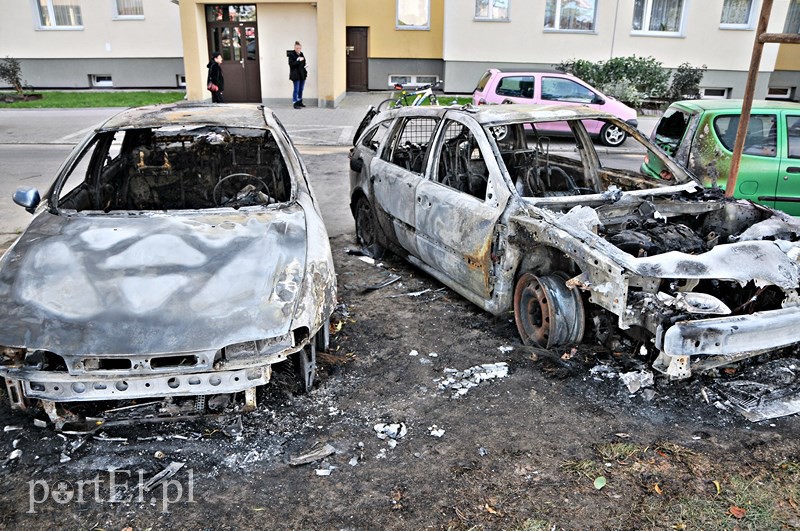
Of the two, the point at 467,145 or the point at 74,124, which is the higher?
the point at 467,145

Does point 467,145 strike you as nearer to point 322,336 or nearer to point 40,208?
point 322,336

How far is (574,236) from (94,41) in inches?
892

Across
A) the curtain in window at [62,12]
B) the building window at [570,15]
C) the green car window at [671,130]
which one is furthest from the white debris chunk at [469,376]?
the curtain in window at [62,12]

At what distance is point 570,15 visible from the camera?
20.1 metres

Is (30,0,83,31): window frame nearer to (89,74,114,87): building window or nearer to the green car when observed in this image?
(89,74,114,87): building window

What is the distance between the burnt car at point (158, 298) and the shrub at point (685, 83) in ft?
56.6

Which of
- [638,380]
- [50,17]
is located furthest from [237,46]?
[638,380]

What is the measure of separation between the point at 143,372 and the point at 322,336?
127 centimetres

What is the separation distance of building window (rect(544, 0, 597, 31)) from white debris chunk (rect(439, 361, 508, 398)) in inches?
712

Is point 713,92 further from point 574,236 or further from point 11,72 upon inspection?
point 11,72

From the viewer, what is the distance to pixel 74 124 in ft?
51.9

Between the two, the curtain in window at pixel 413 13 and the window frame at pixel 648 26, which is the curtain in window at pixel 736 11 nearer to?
the window frame at pixel 648 26

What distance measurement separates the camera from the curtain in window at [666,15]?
2009 cm

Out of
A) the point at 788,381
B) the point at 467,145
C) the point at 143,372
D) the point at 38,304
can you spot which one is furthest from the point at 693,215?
the point at 38,304
